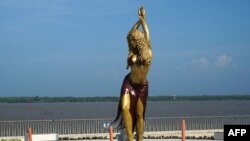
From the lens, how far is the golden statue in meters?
18.1

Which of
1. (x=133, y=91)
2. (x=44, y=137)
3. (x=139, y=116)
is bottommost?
(x=44, y=137)

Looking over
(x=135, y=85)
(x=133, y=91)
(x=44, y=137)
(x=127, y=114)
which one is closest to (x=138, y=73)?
(x=135, y=85)

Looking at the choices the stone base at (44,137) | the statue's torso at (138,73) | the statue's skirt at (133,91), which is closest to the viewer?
the statue's torso at (138,73)

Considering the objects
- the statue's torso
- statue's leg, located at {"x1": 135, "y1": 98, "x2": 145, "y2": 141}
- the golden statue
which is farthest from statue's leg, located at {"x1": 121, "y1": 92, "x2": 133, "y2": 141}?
the statue's torso

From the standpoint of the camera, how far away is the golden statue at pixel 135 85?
1812 centimetres

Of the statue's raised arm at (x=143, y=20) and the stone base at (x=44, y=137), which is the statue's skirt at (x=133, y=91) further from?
the stone base at (x=44, y=137)

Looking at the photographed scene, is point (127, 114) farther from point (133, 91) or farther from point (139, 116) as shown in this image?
point (133, 91)

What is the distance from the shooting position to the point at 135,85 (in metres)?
18.3

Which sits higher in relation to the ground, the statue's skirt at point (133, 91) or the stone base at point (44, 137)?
the statue's skirt at point (133, 91)

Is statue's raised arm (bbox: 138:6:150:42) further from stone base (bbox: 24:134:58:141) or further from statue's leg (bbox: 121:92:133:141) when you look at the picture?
stone base (bbox: 24:134:58:141)

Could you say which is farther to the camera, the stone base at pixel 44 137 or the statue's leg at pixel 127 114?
the stone base at pixel 44 137

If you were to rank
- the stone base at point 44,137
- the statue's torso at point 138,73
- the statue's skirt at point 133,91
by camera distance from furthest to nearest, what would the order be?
the stone base at point 44,137 → the statue's skirt at point 133,91 → the statue's torso at point 138,73

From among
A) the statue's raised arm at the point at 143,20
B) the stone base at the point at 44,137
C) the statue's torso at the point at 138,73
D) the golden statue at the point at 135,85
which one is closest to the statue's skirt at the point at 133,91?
the golden statue at the point at 135,85

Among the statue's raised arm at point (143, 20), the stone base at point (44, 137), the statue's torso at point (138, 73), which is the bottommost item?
the stone base at point (44, 137)
